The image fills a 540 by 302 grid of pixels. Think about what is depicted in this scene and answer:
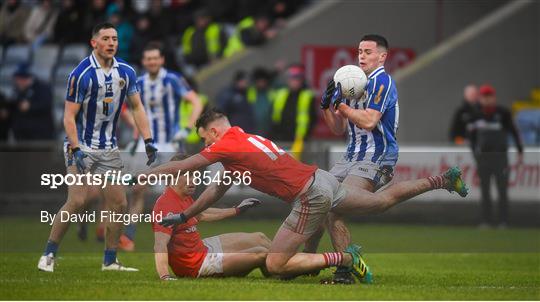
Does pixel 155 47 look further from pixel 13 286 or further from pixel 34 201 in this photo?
pixel 13 286

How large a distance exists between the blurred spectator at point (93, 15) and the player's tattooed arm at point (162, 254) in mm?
13025

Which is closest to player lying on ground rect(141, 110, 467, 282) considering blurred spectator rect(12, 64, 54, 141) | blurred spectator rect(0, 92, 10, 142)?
blurred spectator rect(12, 64, 54, 141)

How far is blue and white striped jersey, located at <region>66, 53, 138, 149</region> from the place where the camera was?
13383 mm

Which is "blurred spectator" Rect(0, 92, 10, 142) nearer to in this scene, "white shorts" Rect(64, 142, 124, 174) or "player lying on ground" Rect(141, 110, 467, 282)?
"white shorts" Rect(64, 142, 124, 174)

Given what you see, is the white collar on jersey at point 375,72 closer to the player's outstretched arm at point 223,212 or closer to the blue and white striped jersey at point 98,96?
the player's outstretched arm at point 223,212

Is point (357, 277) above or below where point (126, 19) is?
below

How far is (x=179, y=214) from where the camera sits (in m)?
12.3

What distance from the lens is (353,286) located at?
12.1m

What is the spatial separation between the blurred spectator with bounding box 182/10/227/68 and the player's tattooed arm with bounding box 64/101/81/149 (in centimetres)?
1146

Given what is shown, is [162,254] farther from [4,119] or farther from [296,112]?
[4,119]

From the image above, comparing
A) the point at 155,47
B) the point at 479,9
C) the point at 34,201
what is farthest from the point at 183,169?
the point at 479,9


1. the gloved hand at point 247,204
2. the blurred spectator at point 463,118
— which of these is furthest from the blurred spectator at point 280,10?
the gloved hand at point 247,204

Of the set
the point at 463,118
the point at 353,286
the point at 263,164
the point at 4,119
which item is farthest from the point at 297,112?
the point at 353,286

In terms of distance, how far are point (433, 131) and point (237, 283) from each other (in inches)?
488
